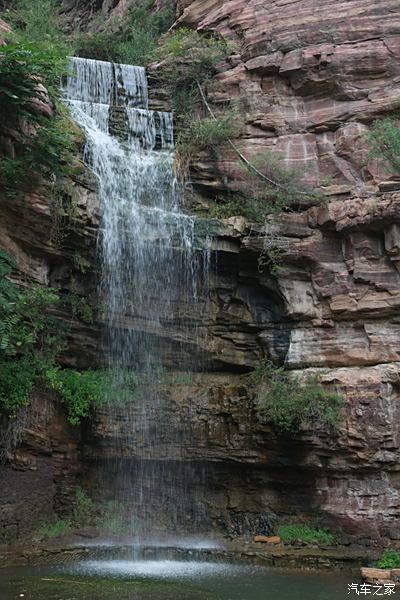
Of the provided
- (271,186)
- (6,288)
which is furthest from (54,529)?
(271,186)

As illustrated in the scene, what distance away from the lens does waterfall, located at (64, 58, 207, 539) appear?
13.6 m

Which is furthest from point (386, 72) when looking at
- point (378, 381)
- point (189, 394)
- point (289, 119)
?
point (189, 394)

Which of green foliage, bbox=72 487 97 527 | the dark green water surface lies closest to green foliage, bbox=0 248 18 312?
green foliage, bbox=72 487 97 527

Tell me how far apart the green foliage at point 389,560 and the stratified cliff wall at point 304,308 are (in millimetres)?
484

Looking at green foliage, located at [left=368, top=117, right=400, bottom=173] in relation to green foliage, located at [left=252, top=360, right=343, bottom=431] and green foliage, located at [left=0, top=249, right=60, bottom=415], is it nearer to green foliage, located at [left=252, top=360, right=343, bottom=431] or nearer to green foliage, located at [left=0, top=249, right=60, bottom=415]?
green foliage, located at [left=252, top=360, right=343, bottom=431]

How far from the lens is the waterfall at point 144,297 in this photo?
13602 mm

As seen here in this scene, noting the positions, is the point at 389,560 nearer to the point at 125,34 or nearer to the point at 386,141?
the point at 386,141

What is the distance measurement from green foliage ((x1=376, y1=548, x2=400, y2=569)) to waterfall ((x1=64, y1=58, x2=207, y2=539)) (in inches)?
154

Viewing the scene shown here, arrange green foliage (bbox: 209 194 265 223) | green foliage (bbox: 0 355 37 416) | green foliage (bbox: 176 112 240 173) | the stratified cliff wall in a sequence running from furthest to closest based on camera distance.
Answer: green foliage (bbox: 176 112 240 173)
green foliage (bbox: 209 194 265 223)
the stratified cliff wall
green foliage (bbox: 0 355 37 416)

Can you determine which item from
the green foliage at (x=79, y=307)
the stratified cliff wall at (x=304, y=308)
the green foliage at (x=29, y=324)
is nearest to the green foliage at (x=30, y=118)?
the stratified cliff wall at (x=304, y=308)

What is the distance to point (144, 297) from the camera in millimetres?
14328

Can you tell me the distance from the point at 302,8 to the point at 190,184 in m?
5.96

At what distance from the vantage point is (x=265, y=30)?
17.1 meters

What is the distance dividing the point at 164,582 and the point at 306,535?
13.1ft
